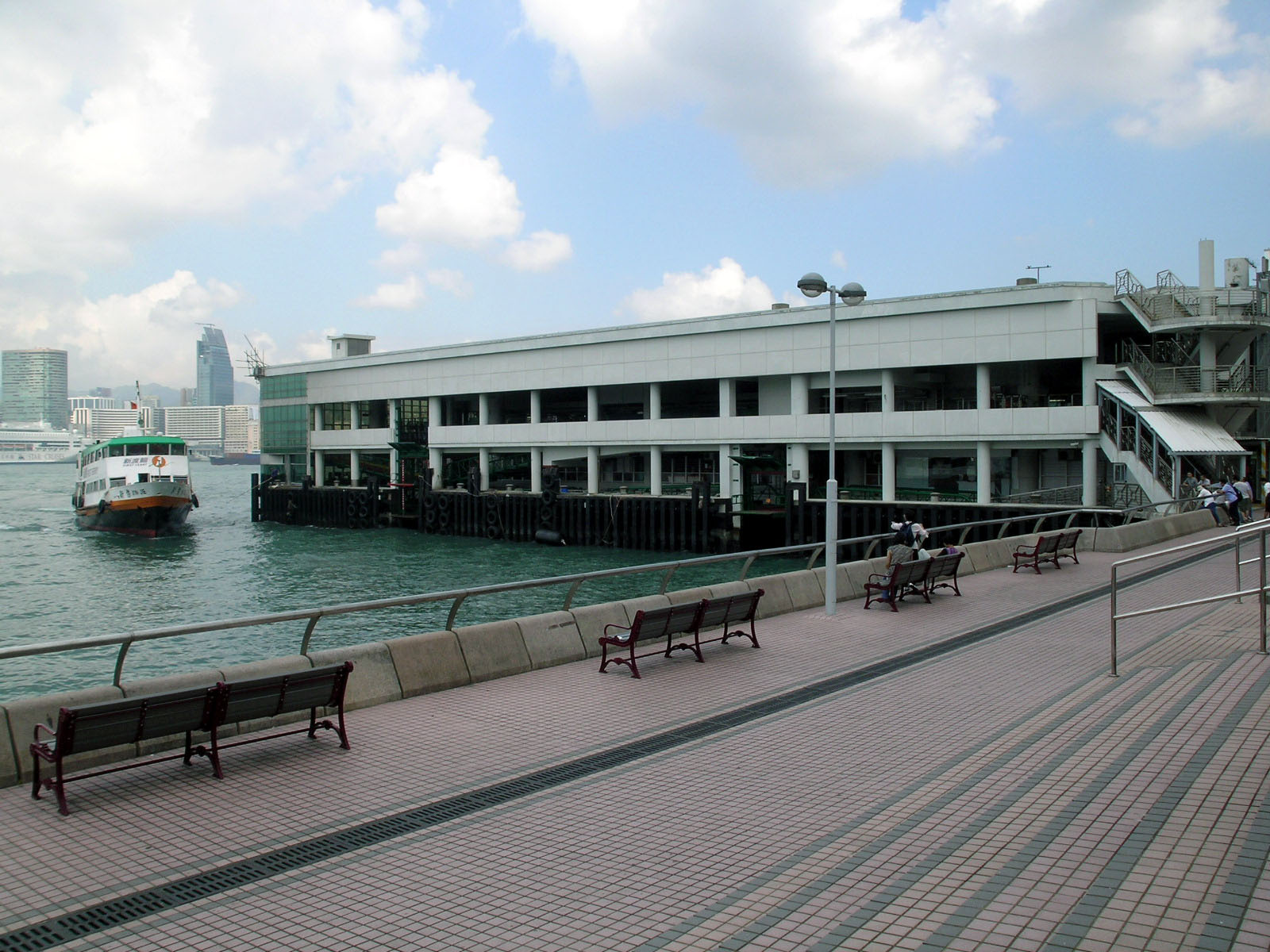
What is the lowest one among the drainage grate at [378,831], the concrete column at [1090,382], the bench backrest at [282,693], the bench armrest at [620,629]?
the drainage grate at [378,831]

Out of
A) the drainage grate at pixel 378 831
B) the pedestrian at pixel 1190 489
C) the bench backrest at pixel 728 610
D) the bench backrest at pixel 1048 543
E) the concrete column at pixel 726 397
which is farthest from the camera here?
the concrete column at pixel 726 397

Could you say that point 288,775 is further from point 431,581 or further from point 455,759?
point 431,581

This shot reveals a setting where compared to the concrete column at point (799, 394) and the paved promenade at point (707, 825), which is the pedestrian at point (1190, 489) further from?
the paved promenade at point (707, 825)

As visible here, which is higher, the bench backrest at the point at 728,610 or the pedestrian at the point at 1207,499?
the pedestrian at the point at 1207,499

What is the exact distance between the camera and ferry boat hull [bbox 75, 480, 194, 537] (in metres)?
62.8

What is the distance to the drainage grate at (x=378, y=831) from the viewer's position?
5902mm

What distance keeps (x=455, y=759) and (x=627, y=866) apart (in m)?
2.92

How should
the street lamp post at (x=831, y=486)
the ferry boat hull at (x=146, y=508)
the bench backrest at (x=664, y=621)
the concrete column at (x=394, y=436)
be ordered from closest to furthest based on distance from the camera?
the bench backrest at (x=664, y=621) < the street lamp post at (x=831, y=486) < the ferry boat hull at (x=146, y=508) < the concrete column at (x=394, y=436)

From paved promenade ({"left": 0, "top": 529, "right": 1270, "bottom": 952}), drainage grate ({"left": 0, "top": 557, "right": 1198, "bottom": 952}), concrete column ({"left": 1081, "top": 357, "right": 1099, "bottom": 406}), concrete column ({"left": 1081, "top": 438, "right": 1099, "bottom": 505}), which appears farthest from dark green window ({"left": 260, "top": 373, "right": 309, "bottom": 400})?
drainage grate ({"left": 0, "top": 557, "right": 1198, "bottom": 952})

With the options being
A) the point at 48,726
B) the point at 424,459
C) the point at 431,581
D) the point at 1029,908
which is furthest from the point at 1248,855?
the point at 424,459

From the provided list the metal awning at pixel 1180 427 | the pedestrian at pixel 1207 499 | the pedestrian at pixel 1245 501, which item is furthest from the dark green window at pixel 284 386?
the pedestrian at pixel 1245 501

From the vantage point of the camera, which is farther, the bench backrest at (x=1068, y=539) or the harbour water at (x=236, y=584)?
the bench backrest at (x=1068, y=539)

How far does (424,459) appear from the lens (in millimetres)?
71500

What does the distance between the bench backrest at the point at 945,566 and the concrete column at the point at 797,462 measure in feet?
101
